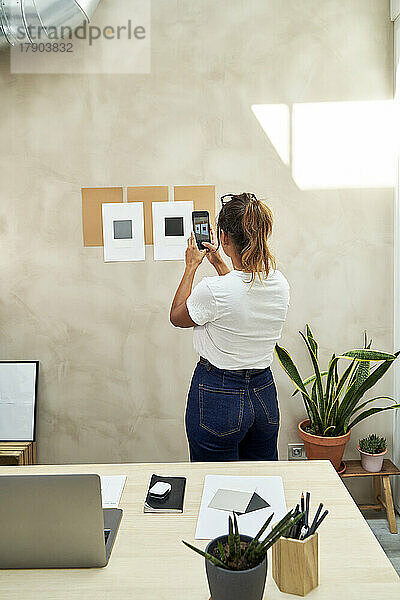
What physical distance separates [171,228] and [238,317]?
1.25 metres

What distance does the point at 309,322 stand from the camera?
3.46 metres

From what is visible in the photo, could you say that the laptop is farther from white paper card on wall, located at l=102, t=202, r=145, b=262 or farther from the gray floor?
white paper card on wall, located at l=102, t=202, r=145, b=262

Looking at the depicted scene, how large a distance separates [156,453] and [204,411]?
3.98ft

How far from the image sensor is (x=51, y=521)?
1.41 m

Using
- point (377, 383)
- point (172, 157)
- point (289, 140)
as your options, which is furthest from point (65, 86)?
point (377, 383)

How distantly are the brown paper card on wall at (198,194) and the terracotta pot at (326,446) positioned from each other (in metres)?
1.31

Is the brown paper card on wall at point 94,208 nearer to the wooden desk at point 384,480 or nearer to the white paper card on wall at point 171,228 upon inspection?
the white paper card on wall at point 171,228

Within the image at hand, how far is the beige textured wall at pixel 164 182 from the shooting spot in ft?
11.0

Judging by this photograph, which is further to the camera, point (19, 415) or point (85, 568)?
point (19, 415)

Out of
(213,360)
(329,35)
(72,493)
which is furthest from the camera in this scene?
(329,35)

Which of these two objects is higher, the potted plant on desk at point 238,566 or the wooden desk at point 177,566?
the potted plant on desk at point 238,566

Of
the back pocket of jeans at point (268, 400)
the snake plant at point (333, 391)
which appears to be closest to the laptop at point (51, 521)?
the back pocket of jeans at point (268, 400)

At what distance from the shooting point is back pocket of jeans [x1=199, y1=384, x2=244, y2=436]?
238 cm

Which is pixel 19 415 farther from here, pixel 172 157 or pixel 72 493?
pixel 72 493
